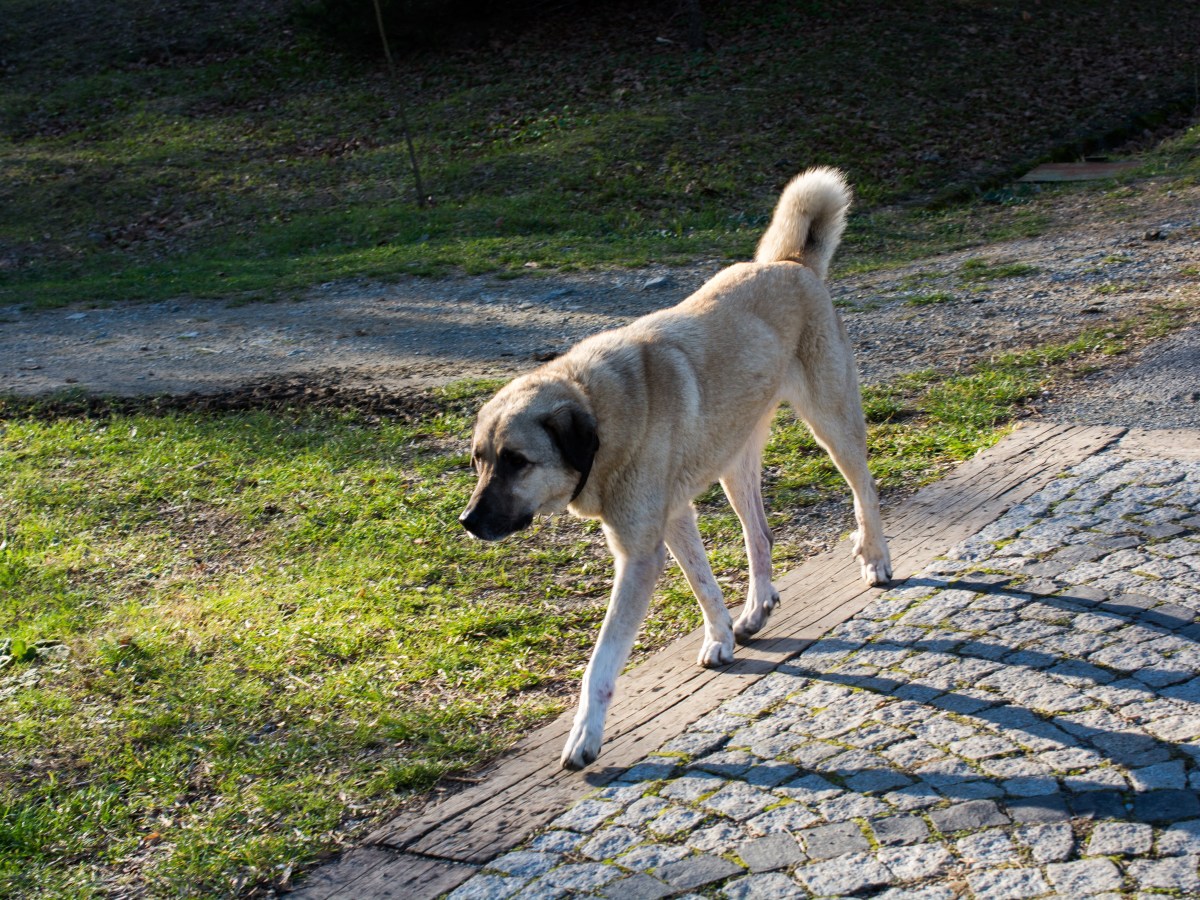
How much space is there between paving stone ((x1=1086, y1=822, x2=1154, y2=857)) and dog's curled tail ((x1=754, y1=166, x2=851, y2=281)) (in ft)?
10.1

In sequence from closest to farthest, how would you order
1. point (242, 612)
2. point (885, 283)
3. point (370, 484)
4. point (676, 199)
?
point (242, 612) → point (370, 484) → point (885, 283) → point (676, 199)

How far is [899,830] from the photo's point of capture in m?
3.42

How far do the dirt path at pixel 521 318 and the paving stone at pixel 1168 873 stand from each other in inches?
203

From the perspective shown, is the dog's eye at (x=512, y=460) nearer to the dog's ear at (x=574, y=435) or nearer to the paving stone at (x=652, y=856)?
the dog's ear at (x=574, y=435)

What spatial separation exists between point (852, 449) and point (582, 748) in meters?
2.02

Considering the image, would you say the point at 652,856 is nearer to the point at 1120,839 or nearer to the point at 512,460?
the point at 1120,839

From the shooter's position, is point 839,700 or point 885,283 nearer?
point 839,700

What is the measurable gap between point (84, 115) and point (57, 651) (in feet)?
60.1

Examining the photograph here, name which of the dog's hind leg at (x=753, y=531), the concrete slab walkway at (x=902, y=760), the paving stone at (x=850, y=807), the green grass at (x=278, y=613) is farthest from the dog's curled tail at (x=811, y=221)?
the paving stone at (x=850, y=807)

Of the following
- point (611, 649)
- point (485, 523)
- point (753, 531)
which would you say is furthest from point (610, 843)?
point (753, 531)

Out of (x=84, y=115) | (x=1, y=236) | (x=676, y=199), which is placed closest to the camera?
(x=676, y=199)

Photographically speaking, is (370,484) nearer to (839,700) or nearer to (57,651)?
(57,651)

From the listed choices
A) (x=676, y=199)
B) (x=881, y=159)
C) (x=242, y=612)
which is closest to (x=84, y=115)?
(x=676, y=199)

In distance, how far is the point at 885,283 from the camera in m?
10.7
